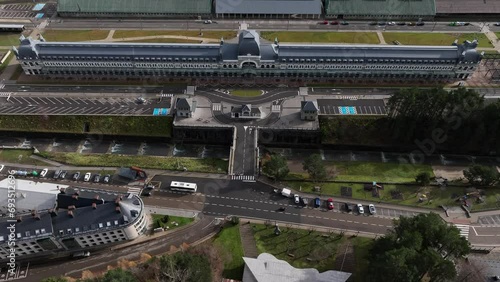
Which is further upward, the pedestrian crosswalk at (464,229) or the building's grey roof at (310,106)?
the building's grey roof at (310,106)

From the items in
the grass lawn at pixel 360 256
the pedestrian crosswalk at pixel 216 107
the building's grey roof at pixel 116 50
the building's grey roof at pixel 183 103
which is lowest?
the grass lawn at pixel 360 256

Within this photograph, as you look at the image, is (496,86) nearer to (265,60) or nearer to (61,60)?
(265,60)

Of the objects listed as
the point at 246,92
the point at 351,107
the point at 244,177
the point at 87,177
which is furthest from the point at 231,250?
the point at 351,107

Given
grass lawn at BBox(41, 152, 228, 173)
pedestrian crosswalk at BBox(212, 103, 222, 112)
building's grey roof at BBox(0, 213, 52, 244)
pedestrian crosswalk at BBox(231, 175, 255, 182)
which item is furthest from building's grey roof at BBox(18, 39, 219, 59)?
building's grey roof at BBox(0, 213, 52, 244)

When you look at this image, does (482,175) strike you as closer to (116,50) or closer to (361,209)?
(361,209)

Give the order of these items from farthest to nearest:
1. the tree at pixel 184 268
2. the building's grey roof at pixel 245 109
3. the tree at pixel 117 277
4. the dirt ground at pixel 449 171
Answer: the building's grey roof at pixel 245 109 → the dirt ground at pixel 449 171 → the tree at pixel 184 268 → the tree at pixel 117 277

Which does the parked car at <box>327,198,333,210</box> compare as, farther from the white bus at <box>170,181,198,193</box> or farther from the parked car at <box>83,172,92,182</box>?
the parked car at <box>83,172,92,182</box>

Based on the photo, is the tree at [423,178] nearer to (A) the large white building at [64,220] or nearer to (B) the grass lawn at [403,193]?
(B) the grass lawn at [403,193]

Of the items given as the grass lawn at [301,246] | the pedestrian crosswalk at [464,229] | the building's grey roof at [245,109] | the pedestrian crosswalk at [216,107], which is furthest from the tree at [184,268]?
the pedestrian crosswalk at [464,229]
